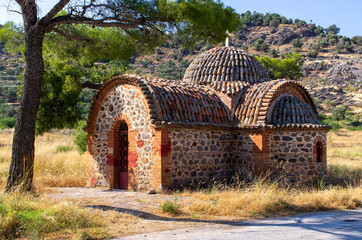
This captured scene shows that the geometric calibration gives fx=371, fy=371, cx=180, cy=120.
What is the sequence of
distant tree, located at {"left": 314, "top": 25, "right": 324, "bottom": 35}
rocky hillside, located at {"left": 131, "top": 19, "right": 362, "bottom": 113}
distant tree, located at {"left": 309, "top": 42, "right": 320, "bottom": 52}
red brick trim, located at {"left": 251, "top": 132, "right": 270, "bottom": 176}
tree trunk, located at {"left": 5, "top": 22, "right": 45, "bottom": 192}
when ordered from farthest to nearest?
distant tree, located at {"left": 314, "top": 25, "right": 324, "bottom": 35}
distant tree, located at {"left": 309, "top": 42, "right": 320, "bottom": 52}
rocky hillside, located at {"left": 131, "top": 19, "right": 362, "bottom": 113}
red brick trim, located at {"left": 251, "top": 132, "right": 270, "bottom": 176}
tree trunk, located at {"left": 5, "top": 22, "right": 45, "bottom": 192}

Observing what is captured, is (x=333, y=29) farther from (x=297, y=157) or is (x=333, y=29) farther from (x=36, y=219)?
(x=36, y=219)

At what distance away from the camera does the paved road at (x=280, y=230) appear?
6836 mm

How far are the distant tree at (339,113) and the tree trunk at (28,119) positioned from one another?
1677 inches

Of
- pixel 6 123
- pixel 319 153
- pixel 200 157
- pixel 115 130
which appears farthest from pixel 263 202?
pixel 6 123

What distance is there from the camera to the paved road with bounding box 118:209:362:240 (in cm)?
684

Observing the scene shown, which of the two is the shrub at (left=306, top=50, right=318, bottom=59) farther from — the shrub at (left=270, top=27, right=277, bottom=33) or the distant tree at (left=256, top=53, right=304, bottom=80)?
the distant tree at (left=256, top=53, right=304, bottom=80)

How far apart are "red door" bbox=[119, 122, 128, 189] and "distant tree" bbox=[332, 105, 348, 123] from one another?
38.6 m

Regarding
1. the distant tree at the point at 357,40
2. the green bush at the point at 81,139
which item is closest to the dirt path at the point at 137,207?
the green bush at the point at 81,139

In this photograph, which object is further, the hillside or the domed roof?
the hillside

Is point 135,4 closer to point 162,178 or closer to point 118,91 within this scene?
point 118,91

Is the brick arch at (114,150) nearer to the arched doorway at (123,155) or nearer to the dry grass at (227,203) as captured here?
the arched doorway at (123,155)

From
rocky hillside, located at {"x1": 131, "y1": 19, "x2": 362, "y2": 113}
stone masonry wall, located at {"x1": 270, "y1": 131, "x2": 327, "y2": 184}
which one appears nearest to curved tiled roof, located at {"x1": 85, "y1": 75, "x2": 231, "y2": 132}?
stone masonry wall, located at {"x1": 270, "y1": 131, "x2": 327, "y2": 184}

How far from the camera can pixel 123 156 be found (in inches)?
549

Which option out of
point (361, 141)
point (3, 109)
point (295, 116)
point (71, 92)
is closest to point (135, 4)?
point (71, 92)
